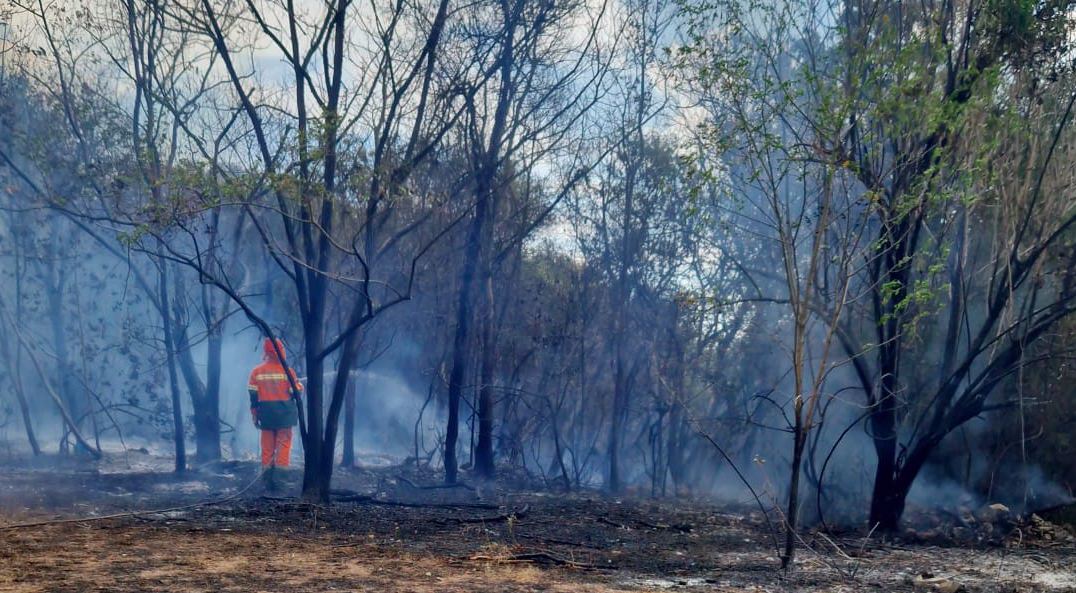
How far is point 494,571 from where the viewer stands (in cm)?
716

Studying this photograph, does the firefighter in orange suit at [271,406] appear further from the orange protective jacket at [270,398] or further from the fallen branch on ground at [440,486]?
the fallen branch on ground at [440,486]

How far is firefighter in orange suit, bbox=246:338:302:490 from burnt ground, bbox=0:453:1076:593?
17.4 inches

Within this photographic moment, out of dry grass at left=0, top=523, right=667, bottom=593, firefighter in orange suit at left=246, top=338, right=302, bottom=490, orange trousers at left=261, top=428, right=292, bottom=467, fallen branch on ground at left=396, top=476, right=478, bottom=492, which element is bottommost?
fallen branch on ground at left=396, top=476, right=478, bottom=492

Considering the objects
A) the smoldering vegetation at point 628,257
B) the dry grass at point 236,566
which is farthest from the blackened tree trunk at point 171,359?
the dry grass at point 236,566

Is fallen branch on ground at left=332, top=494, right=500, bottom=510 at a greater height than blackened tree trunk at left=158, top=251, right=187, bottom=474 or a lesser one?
lesser

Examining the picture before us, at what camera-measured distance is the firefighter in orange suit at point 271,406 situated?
12.2 metres

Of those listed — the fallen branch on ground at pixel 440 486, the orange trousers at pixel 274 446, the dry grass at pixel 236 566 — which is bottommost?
the fallen branch on ground at pixel 440 486

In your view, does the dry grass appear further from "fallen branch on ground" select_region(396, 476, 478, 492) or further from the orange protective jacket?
"fallen branch on ground" select_region(396, 476, 478, 492)

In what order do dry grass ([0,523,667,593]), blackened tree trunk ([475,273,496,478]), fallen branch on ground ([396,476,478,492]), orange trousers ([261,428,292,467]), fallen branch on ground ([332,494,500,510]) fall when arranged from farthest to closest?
blackened tree trunk ([475,273,496,478]) < fallen branch on ground ([396,476,478,492]) < orange trousers ([261,428,292,467]) < fallen branch on ground ([332,494,500,510]) < dry grass ([0,523,667,593])

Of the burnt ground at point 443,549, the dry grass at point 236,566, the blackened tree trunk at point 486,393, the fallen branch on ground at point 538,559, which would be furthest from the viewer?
the blackened tree trunk at point 486,393

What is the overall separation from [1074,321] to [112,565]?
1004 centimetres

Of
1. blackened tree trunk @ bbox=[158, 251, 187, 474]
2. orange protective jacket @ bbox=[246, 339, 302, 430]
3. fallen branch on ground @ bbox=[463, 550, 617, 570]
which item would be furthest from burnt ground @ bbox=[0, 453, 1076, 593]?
blackened tree trunk @ bbox=[158, 251, 187, 474]

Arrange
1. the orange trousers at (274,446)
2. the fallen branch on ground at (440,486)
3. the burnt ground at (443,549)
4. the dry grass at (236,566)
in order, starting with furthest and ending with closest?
the fallen branch on ground at (440,486)
the orange trousers at (274,446)
the burnt ground at (443,549)
the dry grass at (236,566)

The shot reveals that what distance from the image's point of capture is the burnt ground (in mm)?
6598
